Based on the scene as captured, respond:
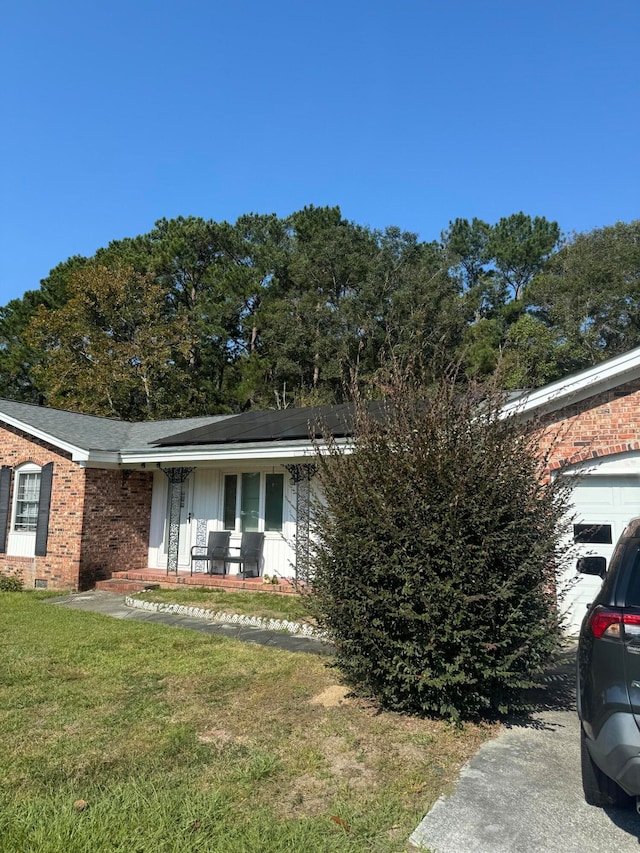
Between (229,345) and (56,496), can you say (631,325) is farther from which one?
(56,496)

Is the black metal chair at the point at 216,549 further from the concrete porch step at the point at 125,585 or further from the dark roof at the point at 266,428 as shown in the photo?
the dark roof at the point at 266,428

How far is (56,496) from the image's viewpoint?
41.8ft

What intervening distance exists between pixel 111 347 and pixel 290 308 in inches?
342

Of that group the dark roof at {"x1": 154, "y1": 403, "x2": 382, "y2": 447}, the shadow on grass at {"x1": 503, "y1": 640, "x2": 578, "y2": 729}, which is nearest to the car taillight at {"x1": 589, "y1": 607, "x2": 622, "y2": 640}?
the shadow on grass at {"x1": 503, "y1": 640, "x2": 578, "y2": 729}

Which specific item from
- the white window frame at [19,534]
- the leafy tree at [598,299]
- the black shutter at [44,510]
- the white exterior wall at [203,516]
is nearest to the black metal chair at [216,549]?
the white exterior wall at [203,516]

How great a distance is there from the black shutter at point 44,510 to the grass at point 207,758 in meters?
6.56

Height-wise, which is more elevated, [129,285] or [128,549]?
[129,285]

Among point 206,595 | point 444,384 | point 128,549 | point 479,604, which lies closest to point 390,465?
point 444,384

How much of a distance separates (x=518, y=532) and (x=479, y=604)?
25.3 inches

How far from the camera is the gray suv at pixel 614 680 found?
2.78 metres

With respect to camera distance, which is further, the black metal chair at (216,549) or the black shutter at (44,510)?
the black shutter at (44,510)

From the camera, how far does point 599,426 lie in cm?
782

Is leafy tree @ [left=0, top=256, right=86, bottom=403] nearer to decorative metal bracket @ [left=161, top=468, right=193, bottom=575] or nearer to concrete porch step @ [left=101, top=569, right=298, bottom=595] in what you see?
decorative metal bracket @ [left=161, top=468, right=193, bottom=575]

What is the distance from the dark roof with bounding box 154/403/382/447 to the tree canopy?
11363 millimetres
